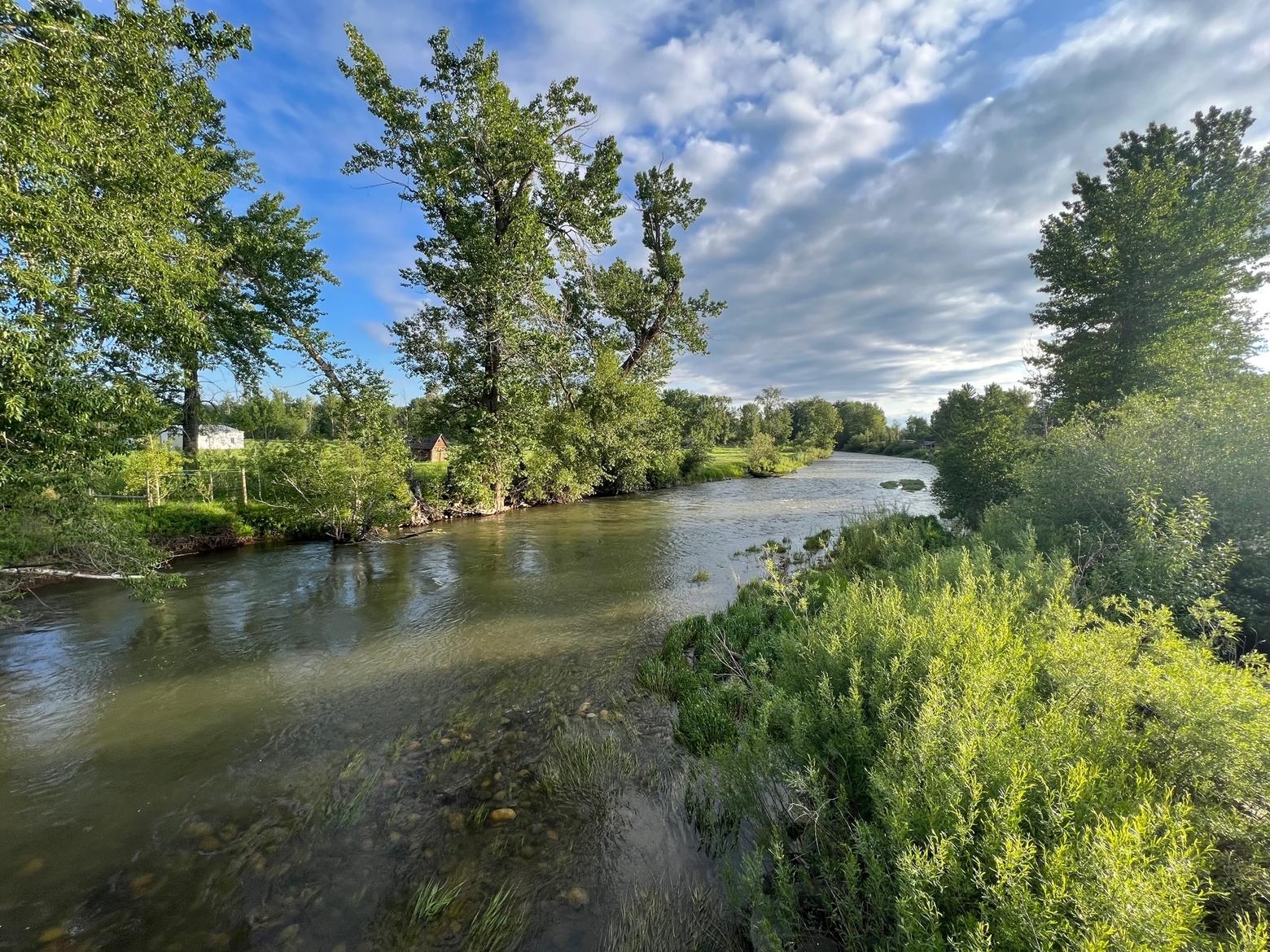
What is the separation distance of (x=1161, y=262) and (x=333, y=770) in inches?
1132

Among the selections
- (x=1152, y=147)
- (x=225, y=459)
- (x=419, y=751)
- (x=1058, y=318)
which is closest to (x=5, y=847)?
(x=419, y=751)

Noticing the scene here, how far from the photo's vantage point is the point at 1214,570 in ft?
17.4

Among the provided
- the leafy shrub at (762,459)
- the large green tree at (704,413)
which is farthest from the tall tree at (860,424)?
the leafy shrub at (762,459)

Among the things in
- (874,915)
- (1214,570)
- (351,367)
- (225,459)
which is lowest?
(874,915)

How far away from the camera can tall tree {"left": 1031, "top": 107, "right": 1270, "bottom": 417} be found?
17062 mm

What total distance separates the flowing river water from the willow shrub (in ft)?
4.40

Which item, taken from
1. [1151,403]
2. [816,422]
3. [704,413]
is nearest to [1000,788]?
[1151,403]

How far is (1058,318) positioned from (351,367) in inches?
1254

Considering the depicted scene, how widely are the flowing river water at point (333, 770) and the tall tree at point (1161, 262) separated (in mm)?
20662

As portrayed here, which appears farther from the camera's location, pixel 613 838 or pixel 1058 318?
pixel 1058 318

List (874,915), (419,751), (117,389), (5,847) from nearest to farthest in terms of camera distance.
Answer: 1. (874,915)
2. (5,847)
3. (419,751)
4. (117,389)

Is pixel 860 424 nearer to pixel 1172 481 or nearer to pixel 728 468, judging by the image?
pixel 728 468

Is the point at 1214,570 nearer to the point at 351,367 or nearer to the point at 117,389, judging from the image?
the point at 117,389

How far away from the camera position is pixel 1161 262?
57.7ft
